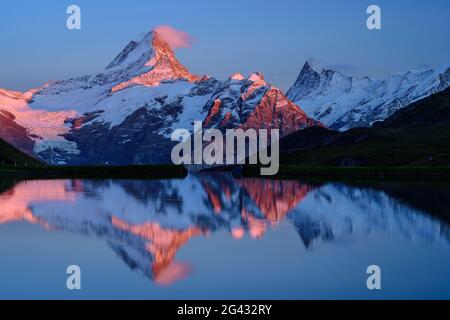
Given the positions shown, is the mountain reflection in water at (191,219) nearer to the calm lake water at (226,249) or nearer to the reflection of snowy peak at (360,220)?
the reflection of snowy peak at (360,220)

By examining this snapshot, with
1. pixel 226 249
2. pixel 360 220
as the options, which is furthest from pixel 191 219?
pixel 226 249

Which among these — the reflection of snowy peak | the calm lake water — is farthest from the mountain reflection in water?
the calm lake water

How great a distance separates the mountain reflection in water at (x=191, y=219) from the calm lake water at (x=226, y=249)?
135 millimetres

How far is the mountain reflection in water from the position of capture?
56.9 meters

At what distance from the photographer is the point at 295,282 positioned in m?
42.1

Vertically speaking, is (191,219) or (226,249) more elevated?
(191,219)

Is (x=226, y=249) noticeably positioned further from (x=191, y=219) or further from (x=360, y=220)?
(x=360, y=220)

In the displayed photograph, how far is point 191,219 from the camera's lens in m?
78.5

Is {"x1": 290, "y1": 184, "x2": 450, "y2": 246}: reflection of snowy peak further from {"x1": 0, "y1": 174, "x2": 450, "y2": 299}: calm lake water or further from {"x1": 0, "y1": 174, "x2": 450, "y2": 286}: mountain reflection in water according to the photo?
{"x1": 0, "y1": 174, "x2": 450, "y2": 299}: calm lake water

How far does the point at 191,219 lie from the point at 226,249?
2403 cm

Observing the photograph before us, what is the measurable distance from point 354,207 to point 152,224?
28.7 metres
